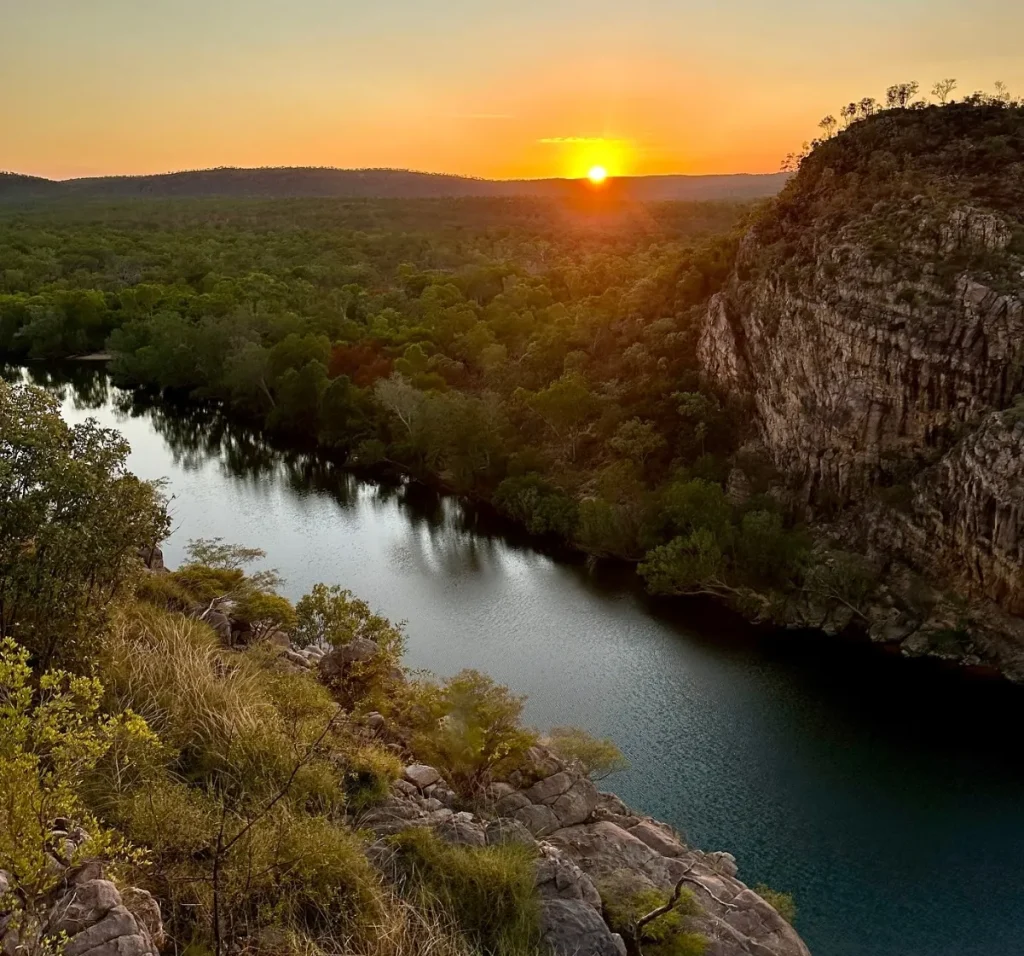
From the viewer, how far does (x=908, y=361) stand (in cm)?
3769

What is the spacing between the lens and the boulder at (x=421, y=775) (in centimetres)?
1723

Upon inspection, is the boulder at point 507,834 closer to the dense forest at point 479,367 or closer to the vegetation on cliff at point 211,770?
the vegetation on cliff at point 211,770

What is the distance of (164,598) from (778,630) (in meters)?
24.9

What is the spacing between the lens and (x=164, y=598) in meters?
22.1

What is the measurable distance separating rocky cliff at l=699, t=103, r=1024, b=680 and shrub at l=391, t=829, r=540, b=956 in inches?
1020

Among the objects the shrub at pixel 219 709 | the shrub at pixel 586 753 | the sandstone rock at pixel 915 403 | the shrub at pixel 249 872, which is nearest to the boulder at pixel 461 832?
the shrub at pixel 219 709

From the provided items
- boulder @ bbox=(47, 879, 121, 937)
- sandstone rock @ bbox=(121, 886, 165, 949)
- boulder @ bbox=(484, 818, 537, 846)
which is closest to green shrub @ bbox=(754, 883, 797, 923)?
boulder @ bbox=(484, 818, 537, 846)

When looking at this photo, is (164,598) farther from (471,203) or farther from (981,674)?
(471,203)

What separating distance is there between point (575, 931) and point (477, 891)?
170 cm

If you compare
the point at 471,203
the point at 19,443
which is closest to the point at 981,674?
the point at 19,443

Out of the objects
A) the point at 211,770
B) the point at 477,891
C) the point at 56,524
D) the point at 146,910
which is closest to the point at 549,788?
the point at 477,891

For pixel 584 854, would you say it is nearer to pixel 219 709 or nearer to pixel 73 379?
pixel 219 709

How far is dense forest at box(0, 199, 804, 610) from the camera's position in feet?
140

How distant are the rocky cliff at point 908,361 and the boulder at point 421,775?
2410 centimetres
